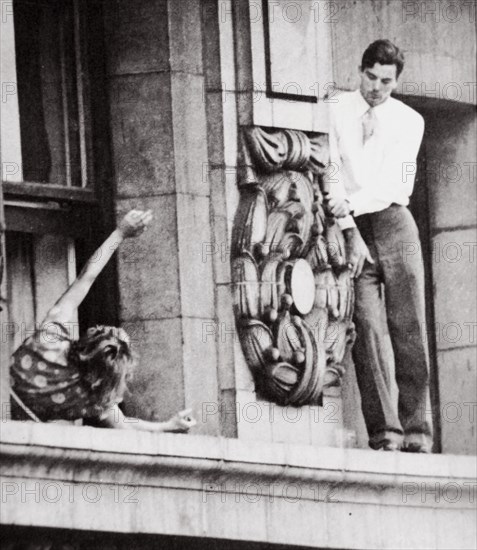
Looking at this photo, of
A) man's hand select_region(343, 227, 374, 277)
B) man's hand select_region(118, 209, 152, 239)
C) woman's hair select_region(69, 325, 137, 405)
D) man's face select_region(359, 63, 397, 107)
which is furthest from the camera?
man's face select_region(359, 63, 397, 107)

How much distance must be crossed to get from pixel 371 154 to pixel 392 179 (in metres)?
0.27

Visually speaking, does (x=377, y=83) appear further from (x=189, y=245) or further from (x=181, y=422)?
(x=181, y=422)

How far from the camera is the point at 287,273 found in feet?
105

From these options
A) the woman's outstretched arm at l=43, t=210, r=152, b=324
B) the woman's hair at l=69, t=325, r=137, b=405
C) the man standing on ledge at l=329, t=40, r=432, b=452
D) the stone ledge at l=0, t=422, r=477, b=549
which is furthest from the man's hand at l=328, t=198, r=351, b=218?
the woman's hair at l=69, t=325, r=137, b=405

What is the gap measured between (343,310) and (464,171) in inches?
111

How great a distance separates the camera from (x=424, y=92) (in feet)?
112

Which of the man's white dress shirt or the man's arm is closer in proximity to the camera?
the man's arm

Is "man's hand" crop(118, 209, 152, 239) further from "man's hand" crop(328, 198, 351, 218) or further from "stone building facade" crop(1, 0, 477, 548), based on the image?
"man's hand" crop(328, 198, 351, 218)

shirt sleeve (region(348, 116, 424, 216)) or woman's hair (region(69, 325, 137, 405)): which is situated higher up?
shirt sleeve (region(348, 116, 424, 216))

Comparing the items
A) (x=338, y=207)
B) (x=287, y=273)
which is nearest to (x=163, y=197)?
(x=287, y=273)

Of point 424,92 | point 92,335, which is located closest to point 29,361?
point 92,335

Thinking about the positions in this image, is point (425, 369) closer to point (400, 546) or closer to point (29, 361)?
point (400, 546)

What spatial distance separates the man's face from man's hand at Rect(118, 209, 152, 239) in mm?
3056

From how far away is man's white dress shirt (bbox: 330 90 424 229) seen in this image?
3266 cm
